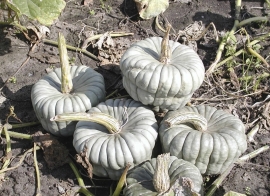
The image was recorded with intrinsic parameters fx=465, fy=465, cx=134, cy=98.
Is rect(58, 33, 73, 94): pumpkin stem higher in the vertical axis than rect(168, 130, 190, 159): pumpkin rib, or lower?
higher

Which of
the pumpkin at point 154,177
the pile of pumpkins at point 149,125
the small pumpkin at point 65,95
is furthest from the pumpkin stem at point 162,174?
the small pumpkin at point 65,95

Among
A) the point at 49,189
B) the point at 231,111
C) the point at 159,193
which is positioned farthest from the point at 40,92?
the point at 231,111

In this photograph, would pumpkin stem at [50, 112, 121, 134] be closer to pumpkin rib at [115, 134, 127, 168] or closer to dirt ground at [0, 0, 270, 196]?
pumpkin rib at [115, 134, 127, 168]

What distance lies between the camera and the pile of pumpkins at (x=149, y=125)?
157 inches

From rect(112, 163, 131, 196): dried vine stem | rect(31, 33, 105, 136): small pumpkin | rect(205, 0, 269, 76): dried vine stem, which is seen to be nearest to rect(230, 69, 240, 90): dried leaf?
rect(205, 0, 269, 76): dried vine stem

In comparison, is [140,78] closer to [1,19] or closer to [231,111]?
[231,111]

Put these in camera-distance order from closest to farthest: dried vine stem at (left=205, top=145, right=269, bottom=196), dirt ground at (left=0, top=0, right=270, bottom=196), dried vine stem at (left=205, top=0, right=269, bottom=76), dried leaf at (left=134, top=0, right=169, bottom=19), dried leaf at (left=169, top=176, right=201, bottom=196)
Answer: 1. dried leaf at (left=169, top=176, right=201, bottom=196)
2. dried vine stem at (left=205, top=145, right=269, bottom=196)
3. dirt ground at (left=0, top=0, right=270, bottom=196)
4. dried vine stem at (left=205, top=0, right=269, bottom=76)
5. dried leaf at (left=134, top=0, right=169, bottom=19)

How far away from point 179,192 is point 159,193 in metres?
0.16

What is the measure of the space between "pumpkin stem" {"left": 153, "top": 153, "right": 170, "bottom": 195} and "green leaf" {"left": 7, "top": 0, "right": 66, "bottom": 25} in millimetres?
1934

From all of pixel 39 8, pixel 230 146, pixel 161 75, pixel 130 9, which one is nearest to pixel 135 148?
pixel 161 75

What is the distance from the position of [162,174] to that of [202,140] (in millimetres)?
583

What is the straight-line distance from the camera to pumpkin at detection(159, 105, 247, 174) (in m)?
4.02

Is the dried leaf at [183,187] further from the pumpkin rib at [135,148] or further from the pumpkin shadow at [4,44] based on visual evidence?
the pumpkin shadow at [4,44]

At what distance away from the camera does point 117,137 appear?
4098mm
